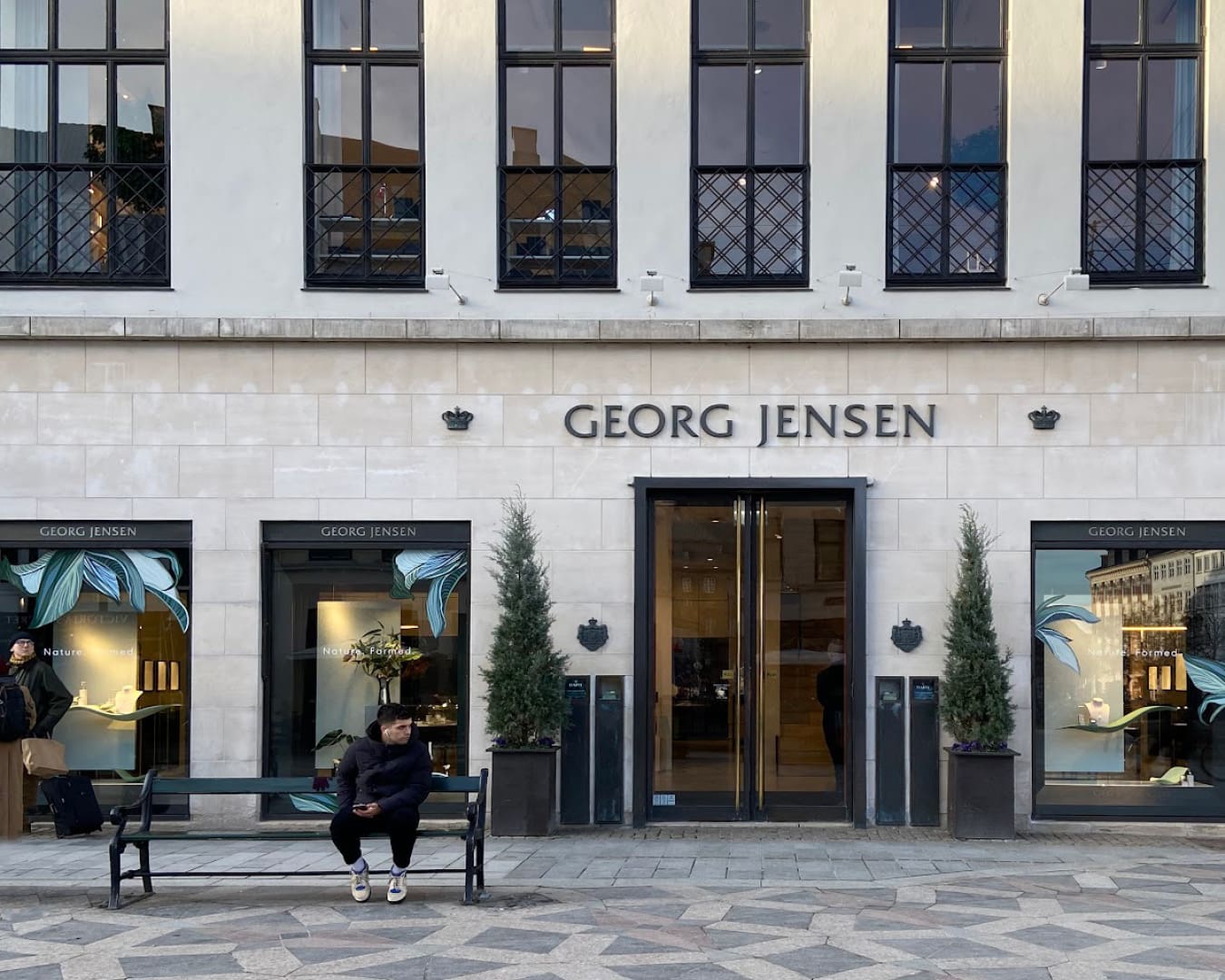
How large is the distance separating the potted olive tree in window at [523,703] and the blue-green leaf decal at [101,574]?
3233 millimetres

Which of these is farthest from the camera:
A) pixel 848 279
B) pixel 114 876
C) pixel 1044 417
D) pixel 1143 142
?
pixel 1143 142

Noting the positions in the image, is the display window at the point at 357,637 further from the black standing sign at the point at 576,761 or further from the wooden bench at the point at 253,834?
the wooden bench at the point at 253,834

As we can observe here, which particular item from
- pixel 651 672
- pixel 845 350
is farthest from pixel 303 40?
pixel 651 672

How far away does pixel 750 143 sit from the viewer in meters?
13.1

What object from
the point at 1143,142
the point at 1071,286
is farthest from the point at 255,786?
the point at 1143,142

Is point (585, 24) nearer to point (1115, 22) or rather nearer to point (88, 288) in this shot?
point (1115, 22)

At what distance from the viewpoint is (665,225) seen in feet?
42.8

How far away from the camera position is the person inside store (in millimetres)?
12641

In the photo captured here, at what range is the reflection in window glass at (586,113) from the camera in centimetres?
→ 1321

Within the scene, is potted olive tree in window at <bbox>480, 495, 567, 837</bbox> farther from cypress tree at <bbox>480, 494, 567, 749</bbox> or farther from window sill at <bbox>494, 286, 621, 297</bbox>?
window sill at <bbox>494, 286, 621, 297</bbox>

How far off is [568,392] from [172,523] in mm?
4025

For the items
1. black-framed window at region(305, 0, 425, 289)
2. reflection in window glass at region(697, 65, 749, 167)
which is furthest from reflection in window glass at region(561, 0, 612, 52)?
black-framed window at region(305, 0, 425, 289)

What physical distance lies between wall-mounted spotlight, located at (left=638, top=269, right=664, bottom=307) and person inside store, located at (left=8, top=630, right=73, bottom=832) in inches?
261

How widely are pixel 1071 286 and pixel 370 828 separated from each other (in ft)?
26.4
